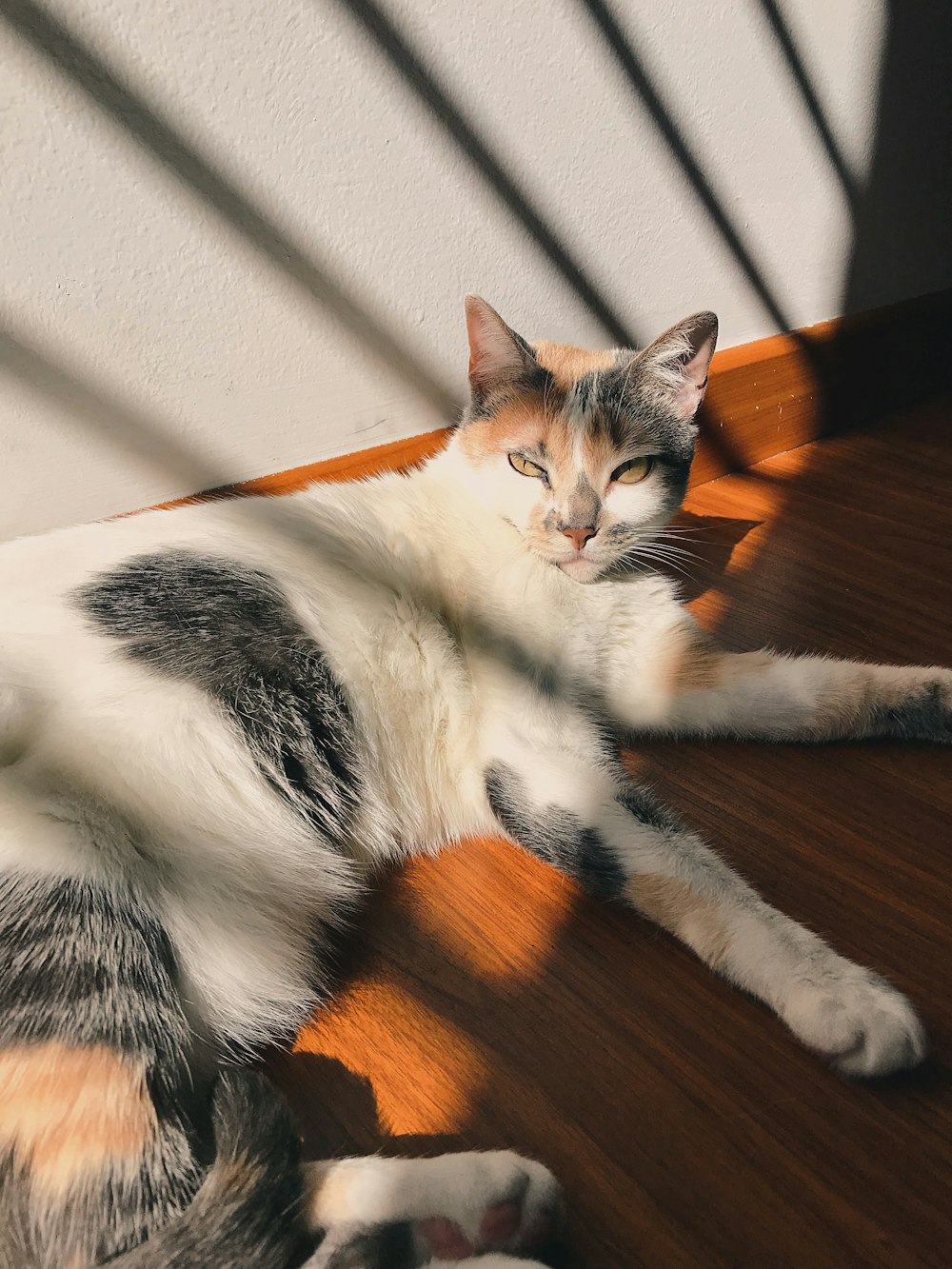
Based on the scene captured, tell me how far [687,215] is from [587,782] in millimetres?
1140

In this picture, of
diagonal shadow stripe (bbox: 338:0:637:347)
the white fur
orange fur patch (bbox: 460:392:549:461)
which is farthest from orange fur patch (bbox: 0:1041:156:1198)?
diagonal shadow stripe (bbox: 338:0:637:347)

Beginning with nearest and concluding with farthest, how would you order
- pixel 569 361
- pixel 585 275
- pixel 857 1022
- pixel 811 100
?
pixel 857 1022, pixel 569 361, pixel 585 275, pixel 811 100

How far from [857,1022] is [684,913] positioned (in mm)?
171

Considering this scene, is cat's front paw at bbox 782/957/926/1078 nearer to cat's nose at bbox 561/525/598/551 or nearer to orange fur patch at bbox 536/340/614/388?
cat's nose at bbox 561/525/598/551

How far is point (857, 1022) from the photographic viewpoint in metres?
0.67

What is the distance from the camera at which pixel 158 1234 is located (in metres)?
0.54

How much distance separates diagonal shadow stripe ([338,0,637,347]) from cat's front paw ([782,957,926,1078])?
1.15 m

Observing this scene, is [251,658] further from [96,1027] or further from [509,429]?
[509,429]

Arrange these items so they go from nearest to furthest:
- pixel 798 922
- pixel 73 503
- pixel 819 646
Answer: pixel 798 922, pixel 73 503, pixel 819 646

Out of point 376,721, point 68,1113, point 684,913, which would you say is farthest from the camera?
point 376,721

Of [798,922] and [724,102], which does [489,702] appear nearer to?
[798,922]

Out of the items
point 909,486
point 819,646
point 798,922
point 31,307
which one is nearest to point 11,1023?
point 798,922

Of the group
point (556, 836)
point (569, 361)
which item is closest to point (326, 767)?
point (556, 836)

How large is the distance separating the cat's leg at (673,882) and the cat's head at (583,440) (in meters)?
0.24
